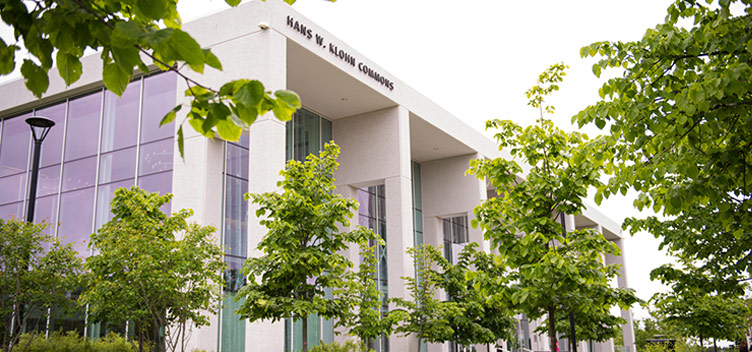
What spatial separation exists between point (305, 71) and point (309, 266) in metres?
9.63

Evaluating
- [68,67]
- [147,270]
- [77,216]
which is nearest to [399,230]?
[147,270]

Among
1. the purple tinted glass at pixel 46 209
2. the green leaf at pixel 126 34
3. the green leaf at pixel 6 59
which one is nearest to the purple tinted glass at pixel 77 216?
the purple tinted glass at pixel 46 209

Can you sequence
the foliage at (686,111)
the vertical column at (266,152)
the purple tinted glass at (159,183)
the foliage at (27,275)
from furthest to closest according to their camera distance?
Result: the purple tinted glass at (159,183) < the vertical column at (266,152) < the foliage at (27,275) < the foliage at (686,111)

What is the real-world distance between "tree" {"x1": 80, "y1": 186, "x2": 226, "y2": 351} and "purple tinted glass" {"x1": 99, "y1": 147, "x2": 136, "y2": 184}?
18.1ft

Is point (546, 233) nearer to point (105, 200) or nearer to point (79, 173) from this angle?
point (105, 200)

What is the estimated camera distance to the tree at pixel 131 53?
278 centimetres

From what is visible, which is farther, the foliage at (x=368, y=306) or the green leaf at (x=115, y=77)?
the foliage at (x=368, y=306)

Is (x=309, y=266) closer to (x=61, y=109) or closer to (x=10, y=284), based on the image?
(x=10, y=284)

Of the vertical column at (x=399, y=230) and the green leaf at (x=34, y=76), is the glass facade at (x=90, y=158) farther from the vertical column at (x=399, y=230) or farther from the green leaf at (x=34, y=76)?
the green leaf at (x=34, y=76)

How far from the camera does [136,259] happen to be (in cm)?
1412

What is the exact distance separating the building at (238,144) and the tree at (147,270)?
207 centimetres

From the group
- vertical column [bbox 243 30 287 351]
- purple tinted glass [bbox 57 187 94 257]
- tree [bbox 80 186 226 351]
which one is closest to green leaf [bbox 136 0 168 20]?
tree [bbox 80 186 226 351]

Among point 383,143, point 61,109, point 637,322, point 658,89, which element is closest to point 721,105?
point 658,89

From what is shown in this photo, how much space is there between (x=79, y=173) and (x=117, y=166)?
6.31 ft
